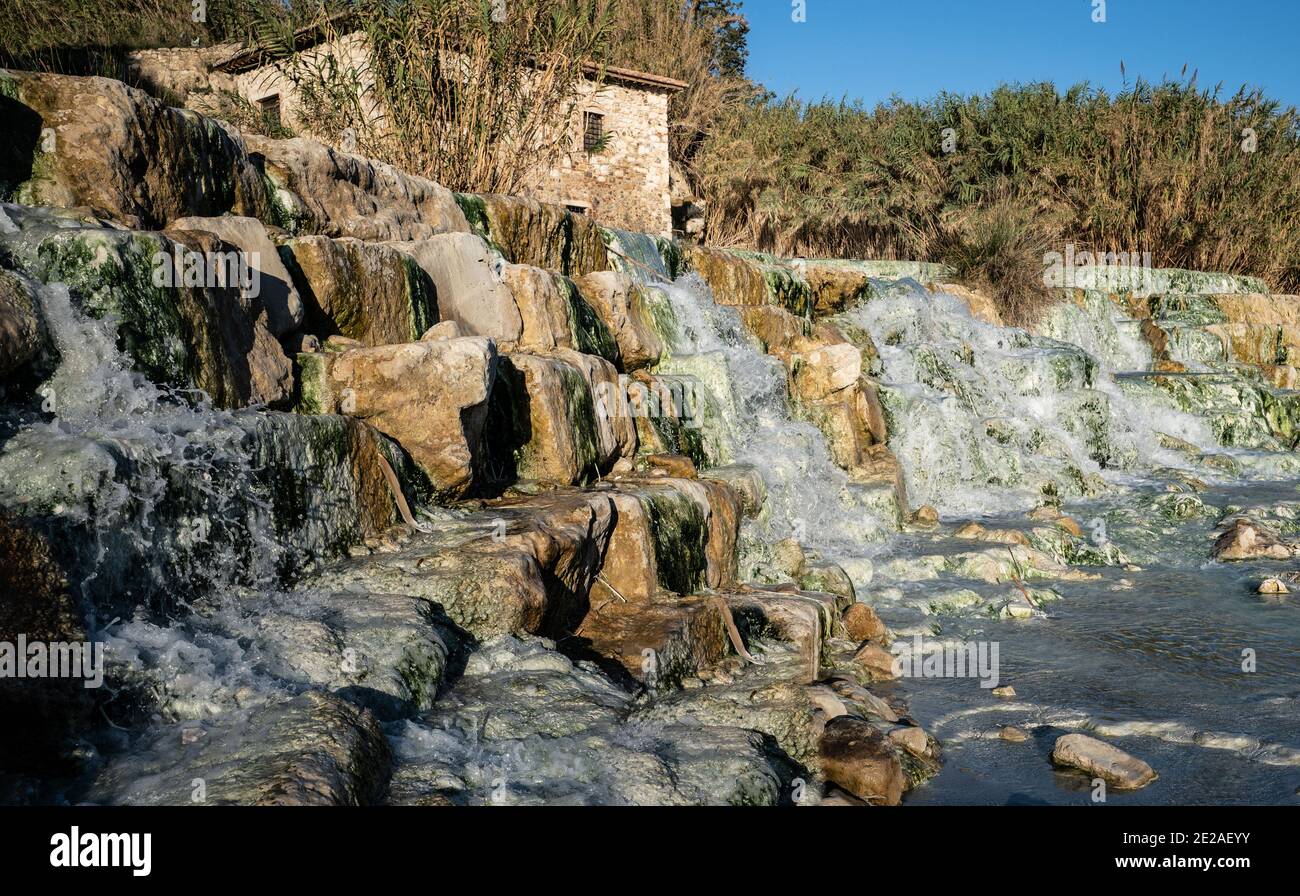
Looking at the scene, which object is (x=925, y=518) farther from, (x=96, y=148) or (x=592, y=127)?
(x=592, y=127)

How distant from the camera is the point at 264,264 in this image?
15.9 feet

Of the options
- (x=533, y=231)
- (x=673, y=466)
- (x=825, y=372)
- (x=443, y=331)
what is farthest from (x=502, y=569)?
(x=825, y=372)

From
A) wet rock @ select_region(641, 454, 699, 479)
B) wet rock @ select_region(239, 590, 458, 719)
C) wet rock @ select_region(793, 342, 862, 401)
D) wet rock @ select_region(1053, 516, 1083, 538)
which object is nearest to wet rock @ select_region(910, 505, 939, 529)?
wet rock @ select_region(1053, 516, 1083, 538)

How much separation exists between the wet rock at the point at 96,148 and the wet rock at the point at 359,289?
2.18 ft

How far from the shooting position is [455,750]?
3.03 meters

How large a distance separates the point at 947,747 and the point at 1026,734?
390mm

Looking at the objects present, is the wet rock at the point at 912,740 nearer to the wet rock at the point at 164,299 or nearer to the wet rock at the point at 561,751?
the wet rock at the point at 561,751

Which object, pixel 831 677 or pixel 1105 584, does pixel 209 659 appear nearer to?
pixel 831 677

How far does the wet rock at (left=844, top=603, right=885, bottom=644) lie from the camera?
18.9ft

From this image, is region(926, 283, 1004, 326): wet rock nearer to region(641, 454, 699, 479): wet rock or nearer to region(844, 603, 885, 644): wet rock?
region(641, 454, 699, 479): wet rock

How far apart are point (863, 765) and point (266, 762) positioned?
214 cm

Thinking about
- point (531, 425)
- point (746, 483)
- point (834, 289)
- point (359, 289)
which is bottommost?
point (746, 483)

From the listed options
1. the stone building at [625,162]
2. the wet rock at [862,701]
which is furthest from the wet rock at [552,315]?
the stone building at [625,162]
